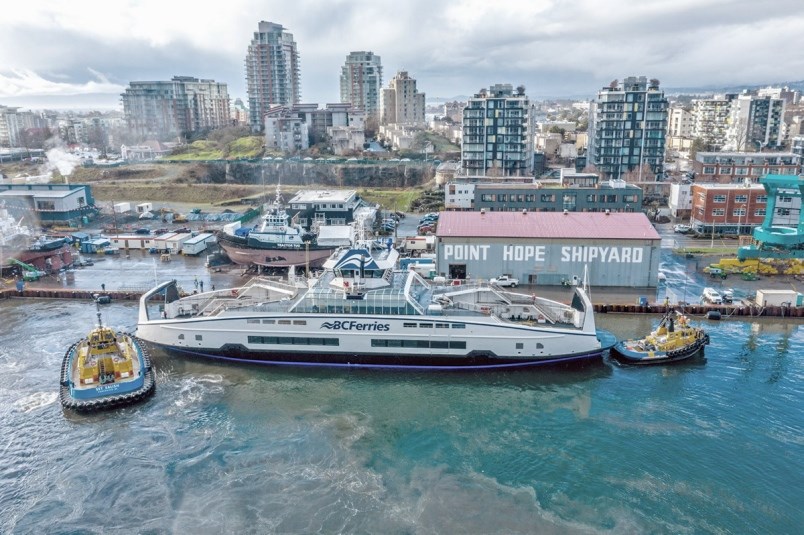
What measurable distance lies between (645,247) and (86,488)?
3127 centimetres

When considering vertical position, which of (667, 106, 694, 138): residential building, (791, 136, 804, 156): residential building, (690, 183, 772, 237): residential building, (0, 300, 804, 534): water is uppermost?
(667, 106, 694, 138): residential building

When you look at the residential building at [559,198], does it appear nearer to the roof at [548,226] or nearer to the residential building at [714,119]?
the roof at [548,226]

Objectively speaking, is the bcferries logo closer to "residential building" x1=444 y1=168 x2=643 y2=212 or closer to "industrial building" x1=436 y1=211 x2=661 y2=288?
"industrial building" x1=436 y1=211 x2=661 y2=288

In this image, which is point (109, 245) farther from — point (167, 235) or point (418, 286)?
point (418, 286)

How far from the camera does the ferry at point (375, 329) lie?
27.0 m

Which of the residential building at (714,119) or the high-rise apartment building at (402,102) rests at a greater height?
the high-rise apartment building at (402,102)

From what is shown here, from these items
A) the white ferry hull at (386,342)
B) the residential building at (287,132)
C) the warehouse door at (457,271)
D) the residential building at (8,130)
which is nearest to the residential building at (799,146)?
the warehouse door at (457,271)

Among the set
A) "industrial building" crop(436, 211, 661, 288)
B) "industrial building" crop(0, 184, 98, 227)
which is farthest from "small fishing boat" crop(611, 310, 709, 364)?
"industrial building" crop(0, 184, 98, 227)

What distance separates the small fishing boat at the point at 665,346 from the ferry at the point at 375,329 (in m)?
1.16

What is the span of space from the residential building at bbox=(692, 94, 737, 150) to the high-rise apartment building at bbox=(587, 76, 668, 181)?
37259 mm

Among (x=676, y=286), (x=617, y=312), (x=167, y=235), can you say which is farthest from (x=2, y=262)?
(x=676, y=286)

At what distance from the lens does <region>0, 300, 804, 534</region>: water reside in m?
18.0

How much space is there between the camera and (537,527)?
687 inches

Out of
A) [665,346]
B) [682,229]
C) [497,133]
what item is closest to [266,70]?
A: [497,133]
